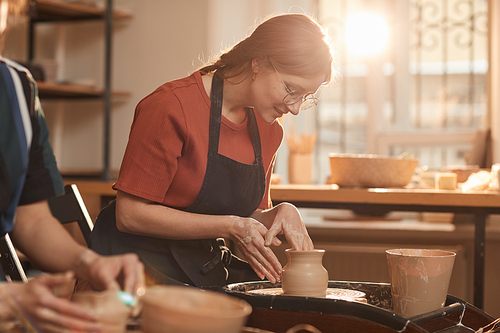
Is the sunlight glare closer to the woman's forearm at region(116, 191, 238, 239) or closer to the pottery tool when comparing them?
the woman's forearm at region(116, 191, 238, 239)

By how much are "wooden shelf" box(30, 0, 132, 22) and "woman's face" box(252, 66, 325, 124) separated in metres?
2.23

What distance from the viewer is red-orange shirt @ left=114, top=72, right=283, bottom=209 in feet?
3.86

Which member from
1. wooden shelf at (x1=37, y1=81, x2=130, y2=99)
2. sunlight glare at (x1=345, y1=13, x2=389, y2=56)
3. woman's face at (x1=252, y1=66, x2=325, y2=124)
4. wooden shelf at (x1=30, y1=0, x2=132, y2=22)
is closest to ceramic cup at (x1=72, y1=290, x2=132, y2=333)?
woman's face at (x1=252, y1=66, x2=325, y2=124)

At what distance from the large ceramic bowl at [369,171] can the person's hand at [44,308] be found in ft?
5.76

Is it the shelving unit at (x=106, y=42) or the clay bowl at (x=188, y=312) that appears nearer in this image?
the clay bowl at (x=188, y=312)

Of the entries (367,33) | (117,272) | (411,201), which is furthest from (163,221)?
(367,33)

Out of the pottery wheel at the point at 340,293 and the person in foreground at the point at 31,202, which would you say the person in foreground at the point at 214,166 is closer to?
the pottery wheel at the point at 340,293

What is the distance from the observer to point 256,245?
3.88 ft

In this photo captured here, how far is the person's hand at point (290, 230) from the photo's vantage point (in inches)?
46.6

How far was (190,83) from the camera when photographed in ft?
4.25

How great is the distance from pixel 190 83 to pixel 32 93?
0.53m

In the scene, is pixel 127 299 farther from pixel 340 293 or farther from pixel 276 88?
pixel 276 88

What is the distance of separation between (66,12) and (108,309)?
315cm

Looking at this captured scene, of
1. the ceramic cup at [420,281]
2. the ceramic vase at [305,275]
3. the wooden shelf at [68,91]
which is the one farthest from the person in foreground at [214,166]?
the wooden shelf at [68,91]
